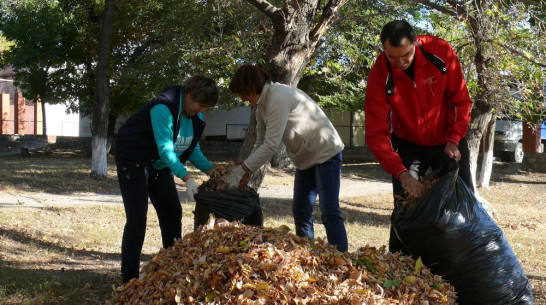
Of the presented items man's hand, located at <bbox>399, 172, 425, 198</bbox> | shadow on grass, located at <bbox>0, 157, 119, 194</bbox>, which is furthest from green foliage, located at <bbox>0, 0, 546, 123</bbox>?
man's hand, located at <bbox>399, 172, 425, 198</bbox>

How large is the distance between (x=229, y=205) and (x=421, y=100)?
1.29m

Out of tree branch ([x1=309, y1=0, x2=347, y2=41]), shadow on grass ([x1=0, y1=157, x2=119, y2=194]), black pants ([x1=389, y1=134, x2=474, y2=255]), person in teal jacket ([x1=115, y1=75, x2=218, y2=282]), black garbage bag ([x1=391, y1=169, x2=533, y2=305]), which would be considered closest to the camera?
black garbage bag ([x1=391, y1=169, x2=533, y2=305])

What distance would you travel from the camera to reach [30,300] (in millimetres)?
4129

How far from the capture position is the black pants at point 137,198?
4.16 m

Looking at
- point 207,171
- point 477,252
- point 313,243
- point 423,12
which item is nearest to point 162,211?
point 207,171

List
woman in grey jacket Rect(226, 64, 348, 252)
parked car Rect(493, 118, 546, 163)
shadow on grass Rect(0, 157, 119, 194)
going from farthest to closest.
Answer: parked car Rect(493, 118, 546, 163) → shadow on grass Rect(0, 157, 119, 194) → woman in grey jacket Rect(226, 64, 348, 252)

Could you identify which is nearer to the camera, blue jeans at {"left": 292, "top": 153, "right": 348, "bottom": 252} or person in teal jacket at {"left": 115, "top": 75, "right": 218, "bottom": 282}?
person in teal jacket at {"left": 115, "top": 75, "right": 218, "bottom": 282}

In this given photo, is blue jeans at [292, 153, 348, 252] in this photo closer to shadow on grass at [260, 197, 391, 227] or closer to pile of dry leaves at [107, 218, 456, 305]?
pile of dry leaves at [107, 218, 456, 305]

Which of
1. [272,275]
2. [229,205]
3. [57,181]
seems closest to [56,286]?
[229,205]

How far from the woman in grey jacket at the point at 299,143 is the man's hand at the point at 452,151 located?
914 millimetres

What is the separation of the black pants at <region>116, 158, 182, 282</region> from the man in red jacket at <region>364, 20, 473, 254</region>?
1.55 meters

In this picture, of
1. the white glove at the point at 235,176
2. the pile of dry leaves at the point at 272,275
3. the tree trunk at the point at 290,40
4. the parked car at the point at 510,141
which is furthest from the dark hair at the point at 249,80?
the parked car at the point at 510,141

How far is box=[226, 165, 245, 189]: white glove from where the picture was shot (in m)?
4.02

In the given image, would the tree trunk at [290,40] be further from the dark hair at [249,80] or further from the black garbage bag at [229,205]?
the black garbage bag at [229,205]
